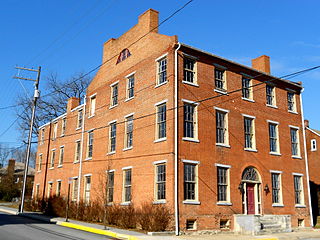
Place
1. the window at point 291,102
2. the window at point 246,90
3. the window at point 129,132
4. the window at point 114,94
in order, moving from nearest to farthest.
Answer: the window at point 129,132
the window at point 246,90
the window at point 114,94
the window at point 291,102

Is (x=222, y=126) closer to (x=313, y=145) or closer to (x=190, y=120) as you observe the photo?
(x=190, y=120)

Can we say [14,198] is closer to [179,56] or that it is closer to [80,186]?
[80,186]

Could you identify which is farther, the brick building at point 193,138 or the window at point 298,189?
the window at point 298,189

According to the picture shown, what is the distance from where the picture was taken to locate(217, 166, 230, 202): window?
2045 centimetres

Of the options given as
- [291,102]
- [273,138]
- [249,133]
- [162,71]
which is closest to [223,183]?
[249,133]

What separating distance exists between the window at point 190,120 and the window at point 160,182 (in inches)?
93.9

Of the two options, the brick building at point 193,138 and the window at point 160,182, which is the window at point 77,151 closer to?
the brick building at point 193,138

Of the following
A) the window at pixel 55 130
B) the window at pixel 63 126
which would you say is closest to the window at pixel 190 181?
the window at pixel 63 126

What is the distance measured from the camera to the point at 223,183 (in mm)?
20703

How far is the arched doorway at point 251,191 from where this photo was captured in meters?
21.7

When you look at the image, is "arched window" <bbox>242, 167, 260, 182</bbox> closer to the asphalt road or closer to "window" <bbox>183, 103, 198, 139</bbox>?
"window" <bbox>183, 103, 198, 139</bbox>

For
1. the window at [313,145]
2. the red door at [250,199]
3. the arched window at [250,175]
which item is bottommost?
the red door at [250,199]

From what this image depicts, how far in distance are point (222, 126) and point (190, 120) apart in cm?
276

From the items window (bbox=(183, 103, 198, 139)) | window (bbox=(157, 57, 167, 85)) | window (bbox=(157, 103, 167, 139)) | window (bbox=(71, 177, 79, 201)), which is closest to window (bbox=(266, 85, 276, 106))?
window (bbox=(183, 103, 198, 139))
